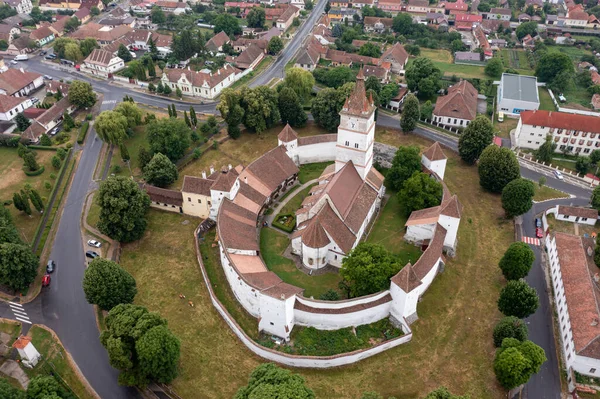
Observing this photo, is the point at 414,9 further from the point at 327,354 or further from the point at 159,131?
the point at 327,354

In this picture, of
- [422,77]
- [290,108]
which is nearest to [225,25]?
[290,108]

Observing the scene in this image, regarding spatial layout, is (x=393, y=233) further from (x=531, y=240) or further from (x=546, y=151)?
(x=546, y=151)

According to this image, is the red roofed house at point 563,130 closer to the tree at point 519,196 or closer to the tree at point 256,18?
the tree at point 519,196

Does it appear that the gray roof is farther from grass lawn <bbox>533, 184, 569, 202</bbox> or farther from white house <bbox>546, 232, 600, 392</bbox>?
white house <bbox>546, 232, 600, 392</bbox>

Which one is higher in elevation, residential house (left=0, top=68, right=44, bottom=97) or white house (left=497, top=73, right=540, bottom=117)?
white house (left=497, top=73, right=540, bottom=117)

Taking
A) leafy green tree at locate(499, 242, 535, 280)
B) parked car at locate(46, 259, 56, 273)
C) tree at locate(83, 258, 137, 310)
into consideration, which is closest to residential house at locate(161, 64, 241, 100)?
parked car at locate(46, 259, 56, 273)

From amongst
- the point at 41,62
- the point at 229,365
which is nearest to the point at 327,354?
the point at 229,365

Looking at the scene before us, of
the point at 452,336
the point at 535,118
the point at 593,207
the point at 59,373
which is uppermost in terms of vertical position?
the point at 535,118
